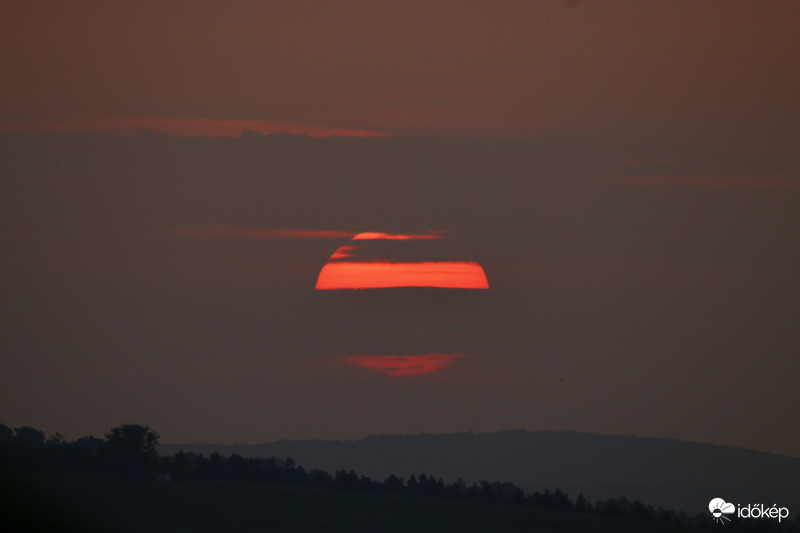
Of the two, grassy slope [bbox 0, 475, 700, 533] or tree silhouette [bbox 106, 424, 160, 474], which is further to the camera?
tree silhouette [bbox 106, 424, 160, 474]

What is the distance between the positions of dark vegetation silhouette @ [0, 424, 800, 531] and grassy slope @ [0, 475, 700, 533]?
364 inches

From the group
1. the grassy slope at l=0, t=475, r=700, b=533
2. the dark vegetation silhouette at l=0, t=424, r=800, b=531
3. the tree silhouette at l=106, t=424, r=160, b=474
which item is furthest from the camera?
the tree silhouette at l=106, t=424, r=160, b=474

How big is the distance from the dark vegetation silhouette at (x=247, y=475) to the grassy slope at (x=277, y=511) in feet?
30.3

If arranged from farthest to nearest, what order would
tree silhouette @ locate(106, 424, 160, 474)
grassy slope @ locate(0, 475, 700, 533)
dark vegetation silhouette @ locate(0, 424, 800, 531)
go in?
tree silhouette @ locate(106, 424, 160, 474) → dark vegetation silhouette @ locate(0, 424, 800, 531) → grassy slope @ locate(0, 475, 700, 533)

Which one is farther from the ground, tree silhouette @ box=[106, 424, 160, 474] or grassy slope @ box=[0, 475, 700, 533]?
tree silhouette @ box=[106, 424, 160, 474]

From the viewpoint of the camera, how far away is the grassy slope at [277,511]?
442 ft

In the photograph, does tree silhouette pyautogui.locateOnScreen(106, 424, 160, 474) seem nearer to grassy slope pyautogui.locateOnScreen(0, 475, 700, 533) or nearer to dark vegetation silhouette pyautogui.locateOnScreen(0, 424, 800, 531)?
dark vegetation silhouette pyautogui.locateOnScreen(0, 424, 800, 531)

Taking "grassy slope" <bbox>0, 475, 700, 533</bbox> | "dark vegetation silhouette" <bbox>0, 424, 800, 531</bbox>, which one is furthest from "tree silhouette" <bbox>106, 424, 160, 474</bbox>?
"grassy slope" <bbox>0, 475, 700, 533</bbox>

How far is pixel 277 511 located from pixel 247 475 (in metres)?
35.7

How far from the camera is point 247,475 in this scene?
178 meters

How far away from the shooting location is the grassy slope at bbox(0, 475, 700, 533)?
135 metres

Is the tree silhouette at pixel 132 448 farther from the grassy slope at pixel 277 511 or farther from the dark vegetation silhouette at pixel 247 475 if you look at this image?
the grassy slope at pixel 277 511

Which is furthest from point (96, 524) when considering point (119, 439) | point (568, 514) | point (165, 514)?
point (119, 439)

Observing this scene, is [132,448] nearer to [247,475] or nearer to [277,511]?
[247,475]
